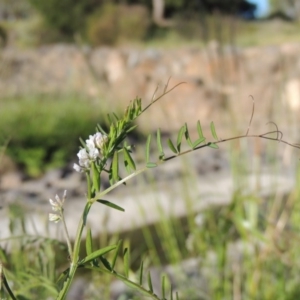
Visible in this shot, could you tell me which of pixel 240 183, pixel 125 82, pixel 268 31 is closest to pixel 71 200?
pixel 240 183

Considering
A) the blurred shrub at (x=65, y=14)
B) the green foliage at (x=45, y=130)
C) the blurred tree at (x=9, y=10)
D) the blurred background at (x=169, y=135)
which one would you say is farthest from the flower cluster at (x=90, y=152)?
the blurred shrub at (x=65, y=14)

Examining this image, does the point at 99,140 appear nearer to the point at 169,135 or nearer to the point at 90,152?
the point at 90,152

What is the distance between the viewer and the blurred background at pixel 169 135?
121 centimetres

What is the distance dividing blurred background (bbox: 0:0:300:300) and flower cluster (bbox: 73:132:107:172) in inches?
5.5

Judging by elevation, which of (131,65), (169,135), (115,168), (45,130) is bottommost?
(131,65)

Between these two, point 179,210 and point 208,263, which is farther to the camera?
point 179,210

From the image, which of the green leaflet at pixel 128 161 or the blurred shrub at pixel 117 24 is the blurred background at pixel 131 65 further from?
the green leaflet at pixel 128 161

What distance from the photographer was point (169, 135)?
3.22m

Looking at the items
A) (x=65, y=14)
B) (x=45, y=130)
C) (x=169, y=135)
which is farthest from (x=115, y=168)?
(x=65, y=14)

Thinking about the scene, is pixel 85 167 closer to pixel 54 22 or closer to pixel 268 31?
pixel 268 31

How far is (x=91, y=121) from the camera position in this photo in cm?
494

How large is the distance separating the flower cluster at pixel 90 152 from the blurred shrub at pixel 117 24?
30.4 feet

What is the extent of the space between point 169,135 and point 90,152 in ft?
9.51

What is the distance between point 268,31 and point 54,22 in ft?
15.3
